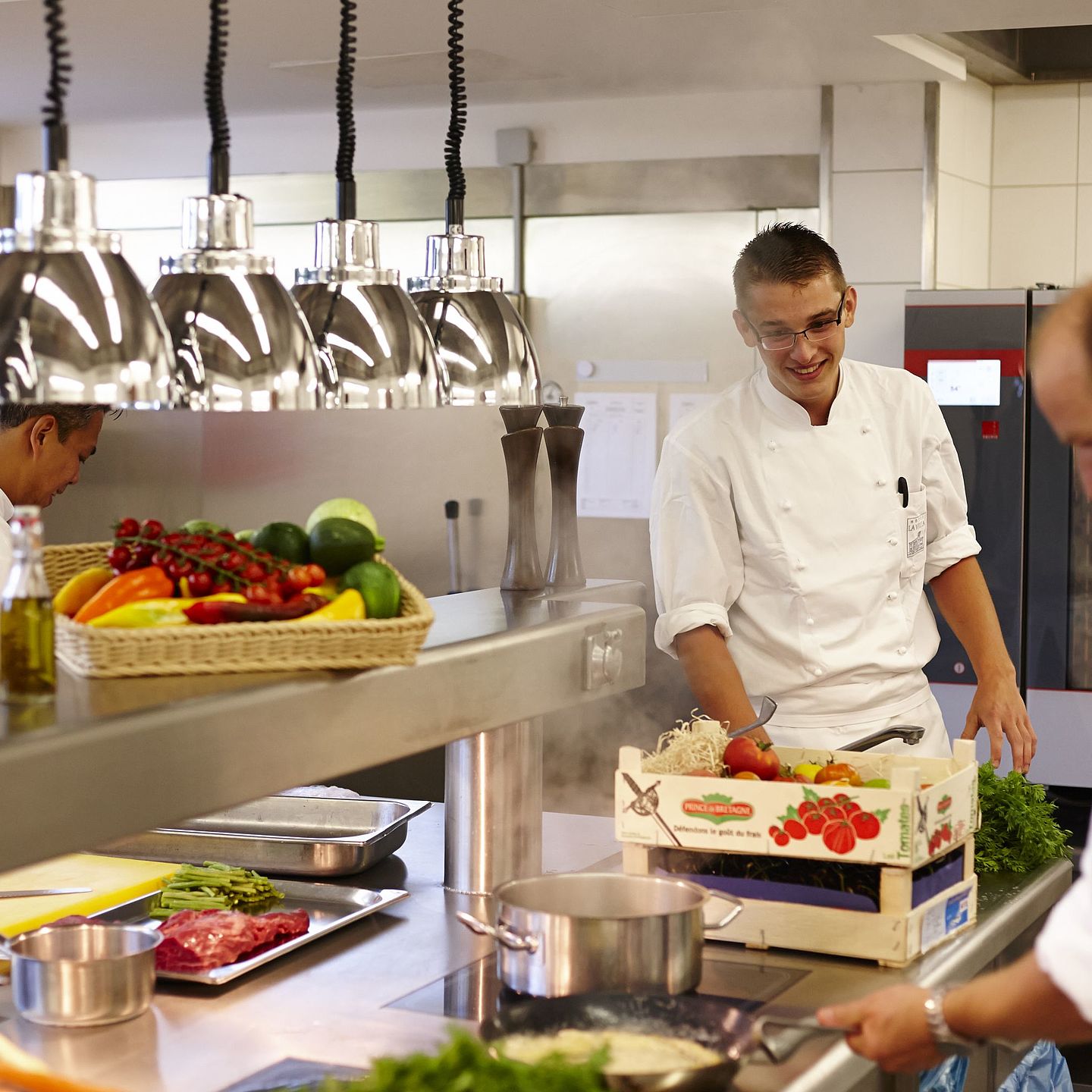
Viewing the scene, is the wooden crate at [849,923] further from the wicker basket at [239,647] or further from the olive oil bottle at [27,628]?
the olive oil bottle at [27,628]

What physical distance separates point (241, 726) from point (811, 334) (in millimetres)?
1548

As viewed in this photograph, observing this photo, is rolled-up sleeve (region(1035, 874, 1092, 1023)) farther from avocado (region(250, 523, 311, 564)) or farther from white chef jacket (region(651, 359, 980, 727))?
white chef jacket (region(651, 359, 980, 727))

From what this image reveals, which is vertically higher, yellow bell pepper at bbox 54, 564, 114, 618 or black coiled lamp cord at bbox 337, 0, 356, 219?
Answer: black coiled lamp cord at bbox 337, 0, 356, 219

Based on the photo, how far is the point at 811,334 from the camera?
276 centimetres

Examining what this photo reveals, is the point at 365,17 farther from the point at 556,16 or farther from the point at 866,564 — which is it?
the point at 866,564

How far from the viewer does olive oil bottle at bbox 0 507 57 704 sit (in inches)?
58.8

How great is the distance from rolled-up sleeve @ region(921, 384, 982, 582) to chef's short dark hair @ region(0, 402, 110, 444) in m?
1.59

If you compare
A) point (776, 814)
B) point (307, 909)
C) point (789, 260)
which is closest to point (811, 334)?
point (789, 260)

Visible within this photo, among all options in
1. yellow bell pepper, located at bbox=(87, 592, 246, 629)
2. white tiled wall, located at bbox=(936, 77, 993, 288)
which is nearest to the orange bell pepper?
yellow bell pepper, located at bbox=(87, 592, 246, 629)

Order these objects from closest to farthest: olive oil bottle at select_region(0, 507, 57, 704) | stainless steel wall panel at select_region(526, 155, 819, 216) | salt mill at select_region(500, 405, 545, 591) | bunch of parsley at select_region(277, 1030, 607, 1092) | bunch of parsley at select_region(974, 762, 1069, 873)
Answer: bunch of parsley at select_region(277, 1030, 607, 1092) → olive oil bottle at select_region(0, 507, 57, 704) → bunch of parsley at select_region(974, 762, 1069, 873) → salt mill at select_region(500, 405, 545, 591) → stainless steel wall panel at select_region(526, 155, 819, 216)

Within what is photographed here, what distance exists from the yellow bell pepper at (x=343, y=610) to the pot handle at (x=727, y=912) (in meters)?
0.52

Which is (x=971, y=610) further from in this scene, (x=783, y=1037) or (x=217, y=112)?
(x=217, y=112)

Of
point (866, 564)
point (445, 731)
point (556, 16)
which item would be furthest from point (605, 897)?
point (556, 16)

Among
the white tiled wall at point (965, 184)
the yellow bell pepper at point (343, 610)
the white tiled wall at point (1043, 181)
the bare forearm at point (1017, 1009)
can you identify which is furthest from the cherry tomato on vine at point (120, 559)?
the white tiled wall at point (1043, 181)
